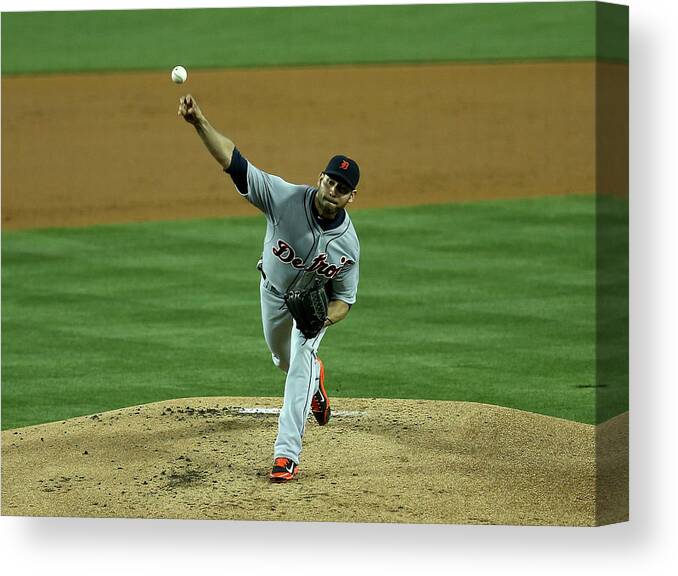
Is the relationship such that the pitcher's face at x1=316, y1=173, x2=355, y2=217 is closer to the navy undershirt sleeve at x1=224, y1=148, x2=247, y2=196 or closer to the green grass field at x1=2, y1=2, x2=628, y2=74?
the navy undershirt sleeve at x1=224, y1=148, x2=247, y2=196

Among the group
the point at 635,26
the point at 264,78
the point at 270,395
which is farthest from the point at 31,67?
the point at 635,26

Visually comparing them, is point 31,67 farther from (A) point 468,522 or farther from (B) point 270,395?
(A) point 468,522

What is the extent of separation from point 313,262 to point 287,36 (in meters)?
1.67

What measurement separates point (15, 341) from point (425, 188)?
3.27 m

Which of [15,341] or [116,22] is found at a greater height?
[116,22]

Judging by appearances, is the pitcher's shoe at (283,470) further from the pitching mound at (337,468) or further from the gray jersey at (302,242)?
the gray jersey at (302,242)

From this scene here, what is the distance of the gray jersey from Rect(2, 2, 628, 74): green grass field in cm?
129

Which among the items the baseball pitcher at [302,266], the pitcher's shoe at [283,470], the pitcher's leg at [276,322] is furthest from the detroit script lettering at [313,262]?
the pitcher's shoe at [283,470]

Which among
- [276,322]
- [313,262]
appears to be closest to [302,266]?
[313,262]

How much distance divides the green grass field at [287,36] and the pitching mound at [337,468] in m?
2.23

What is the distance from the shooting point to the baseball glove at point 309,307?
305 inches

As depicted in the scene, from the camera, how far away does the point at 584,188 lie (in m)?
8.62

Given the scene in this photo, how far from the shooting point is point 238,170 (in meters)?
7.52

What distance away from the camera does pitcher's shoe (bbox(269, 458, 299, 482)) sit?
26.2 feet
